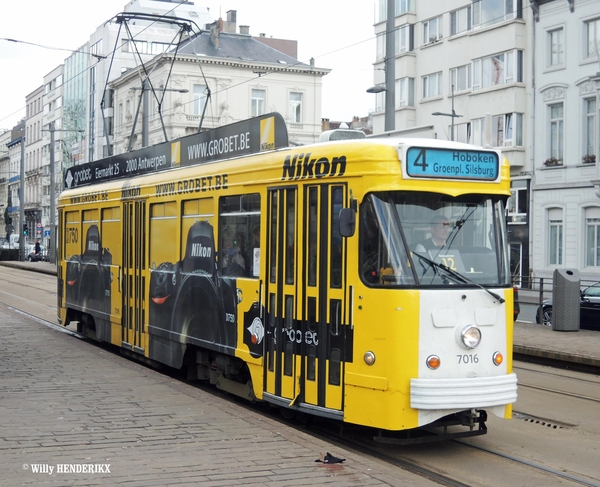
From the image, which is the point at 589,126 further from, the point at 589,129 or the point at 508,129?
the point at 508,129

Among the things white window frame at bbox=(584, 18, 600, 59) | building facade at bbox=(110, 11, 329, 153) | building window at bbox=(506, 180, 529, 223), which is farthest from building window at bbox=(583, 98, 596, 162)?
building facade at bbox=(110, 11, 329, 153)

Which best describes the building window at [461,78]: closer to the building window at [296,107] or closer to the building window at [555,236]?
the building window at [555,236]

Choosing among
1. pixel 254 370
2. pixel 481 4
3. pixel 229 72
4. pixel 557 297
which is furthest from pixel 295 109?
pixel 254 370

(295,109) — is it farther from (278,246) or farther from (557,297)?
(278,246)

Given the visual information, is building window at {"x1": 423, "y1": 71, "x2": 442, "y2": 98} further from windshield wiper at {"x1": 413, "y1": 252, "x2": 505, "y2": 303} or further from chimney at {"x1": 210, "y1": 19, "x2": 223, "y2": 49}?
windshield wiper at {"x1": 413, "y1": 252, "x2": 505, "y2": 303}

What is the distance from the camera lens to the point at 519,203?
39562 mm

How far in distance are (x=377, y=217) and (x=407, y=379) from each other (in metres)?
1.37

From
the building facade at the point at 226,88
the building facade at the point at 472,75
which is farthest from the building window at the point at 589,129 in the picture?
the building facade at the point at 226,88

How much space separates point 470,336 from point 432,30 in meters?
39.2

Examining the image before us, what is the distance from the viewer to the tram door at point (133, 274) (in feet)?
42.1

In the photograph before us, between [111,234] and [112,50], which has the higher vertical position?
[112,50]

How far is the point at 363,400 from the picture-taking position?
25.4ft

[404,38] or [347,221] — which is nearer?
[347,221]

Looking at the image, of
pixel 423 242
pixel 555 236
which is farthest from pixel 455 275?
pixel 555 236
